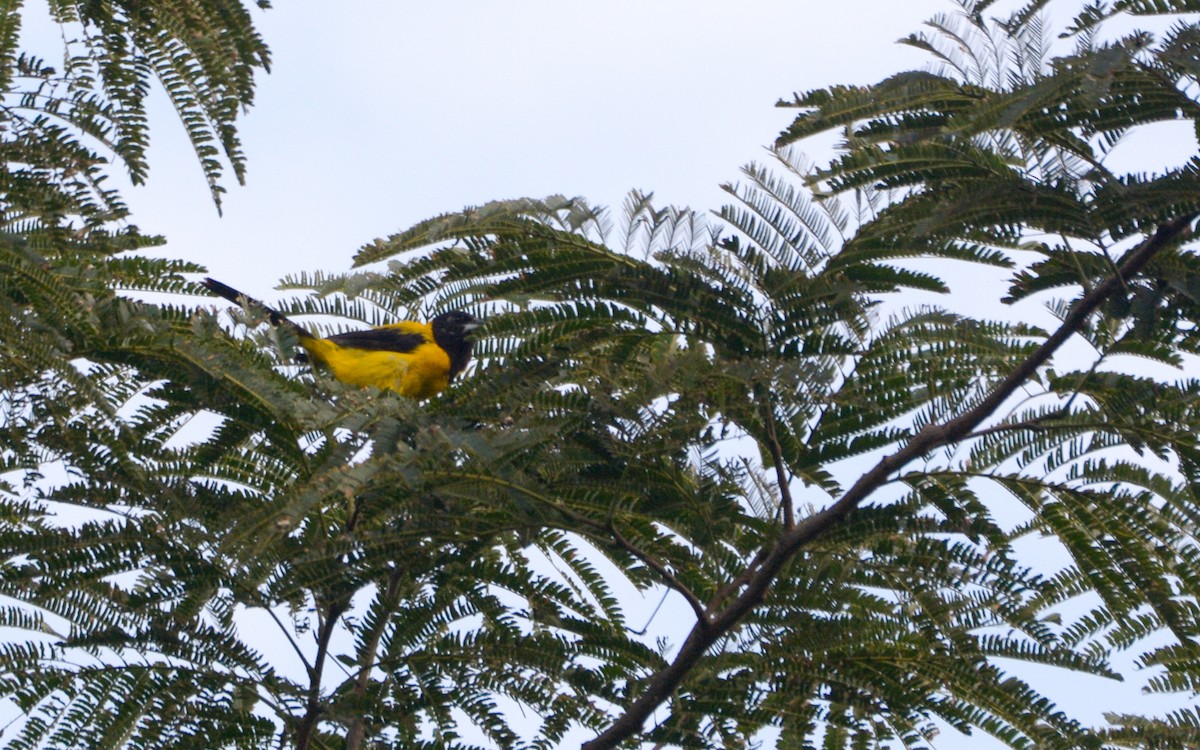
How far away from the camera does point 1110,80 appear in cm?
225

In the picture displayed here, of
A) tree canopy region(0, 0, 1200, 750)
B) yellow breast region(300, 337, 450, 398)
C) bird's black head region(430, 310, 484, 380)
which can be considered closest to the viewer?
tree canopy region(0, 0, 1200, 750)

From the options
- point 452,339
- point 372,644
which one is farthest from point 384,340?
point 372,644

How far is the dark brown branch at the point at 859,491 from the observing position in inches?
107

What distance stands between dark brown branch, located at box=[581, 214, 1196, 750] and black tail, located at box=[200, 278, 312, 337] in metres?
1.20

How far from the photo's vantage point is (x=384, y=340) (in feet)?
19.3

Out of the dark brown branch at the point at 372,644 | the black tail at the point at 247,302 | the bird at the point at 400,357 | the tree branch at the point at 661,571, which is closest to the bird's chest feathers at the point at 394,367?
the bird at the point at 400,357

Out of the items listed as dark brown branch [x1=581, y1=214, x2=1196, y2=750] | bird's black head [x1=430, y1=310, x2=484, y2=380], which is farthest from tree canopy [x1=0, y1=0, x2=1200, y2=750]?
bird's black head [x1=430, y1=310, x2=484, y2=380]

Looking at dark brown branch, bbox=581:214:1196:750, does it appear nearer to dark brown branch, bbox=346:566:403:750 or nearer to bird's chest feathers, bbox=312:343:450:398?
dark brown branch, bbox=346:566:403:750

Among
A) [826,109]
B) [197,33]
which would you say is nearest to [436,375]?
[197,33]

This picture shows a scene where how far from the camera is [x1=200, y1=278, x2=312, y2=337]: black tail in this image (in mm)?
3004

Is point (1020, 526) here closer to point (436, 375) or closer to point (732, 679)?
point (732, 679)

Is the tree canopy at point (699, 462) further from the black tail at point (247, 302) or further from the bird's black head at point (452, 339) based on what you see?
the bird's black head at point (452, 339)

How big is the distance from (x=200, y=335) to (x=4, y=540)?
0.77 meters

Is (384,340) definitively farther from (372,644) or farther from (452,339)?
(372,644)
